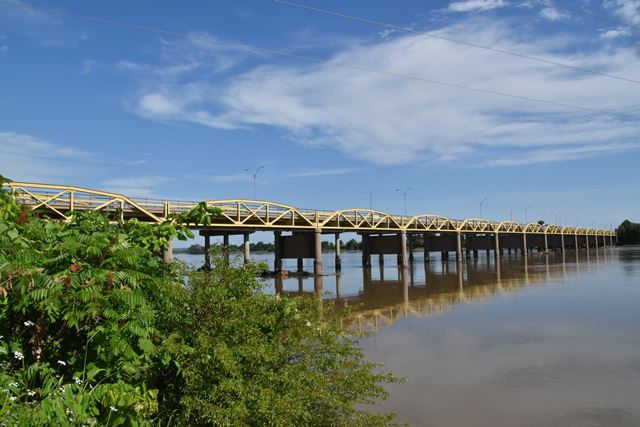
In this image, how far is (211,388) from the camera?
6.16m

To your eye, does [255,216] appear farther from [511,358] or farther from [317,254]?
[511,358]

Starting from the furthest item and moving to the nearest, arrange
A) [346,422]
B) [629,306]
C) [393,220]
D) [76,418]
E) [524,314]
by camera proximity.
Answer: [393,220] → [629,306] → [524,314] → [346,422] → [76,418]

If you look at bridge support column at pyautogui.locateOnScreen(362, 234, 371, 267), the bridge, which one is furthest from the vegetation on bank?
bridge support column at pyautogui.locateOnScreen(362, 234, 371, 267)

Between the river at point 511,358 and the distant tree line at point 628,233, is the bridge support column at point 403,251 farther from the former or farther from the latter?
the distant tree line at point 628,233

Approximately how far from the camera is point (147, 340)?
18.4ft

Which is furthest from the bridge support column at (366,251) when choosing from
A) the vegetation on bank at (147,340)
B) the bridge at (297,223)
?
the vegetation on bank at (147,340)

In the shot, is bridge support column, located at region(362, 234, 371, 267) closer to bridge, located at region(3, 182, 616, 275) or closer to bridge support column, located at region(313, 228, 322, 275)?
bridge, located at region(3, 182, 616, 275)

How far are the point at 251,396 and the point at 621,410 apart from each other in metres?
8.31

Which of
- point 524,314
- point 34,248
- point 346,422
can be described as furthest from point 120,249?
point 524,314

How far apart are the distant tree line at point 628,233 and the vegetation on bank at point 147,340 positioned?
705 feet

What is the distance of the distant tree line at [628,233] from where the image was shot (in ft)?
612

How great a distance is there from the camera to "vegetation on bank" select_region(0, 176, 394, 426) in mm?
4961

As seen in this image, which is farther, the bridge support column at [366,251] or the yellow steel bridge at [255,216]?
the bridge support column at [366,251]

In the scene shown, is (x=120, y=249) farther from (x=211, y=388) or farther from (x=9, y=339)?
(x=211, y=388)
